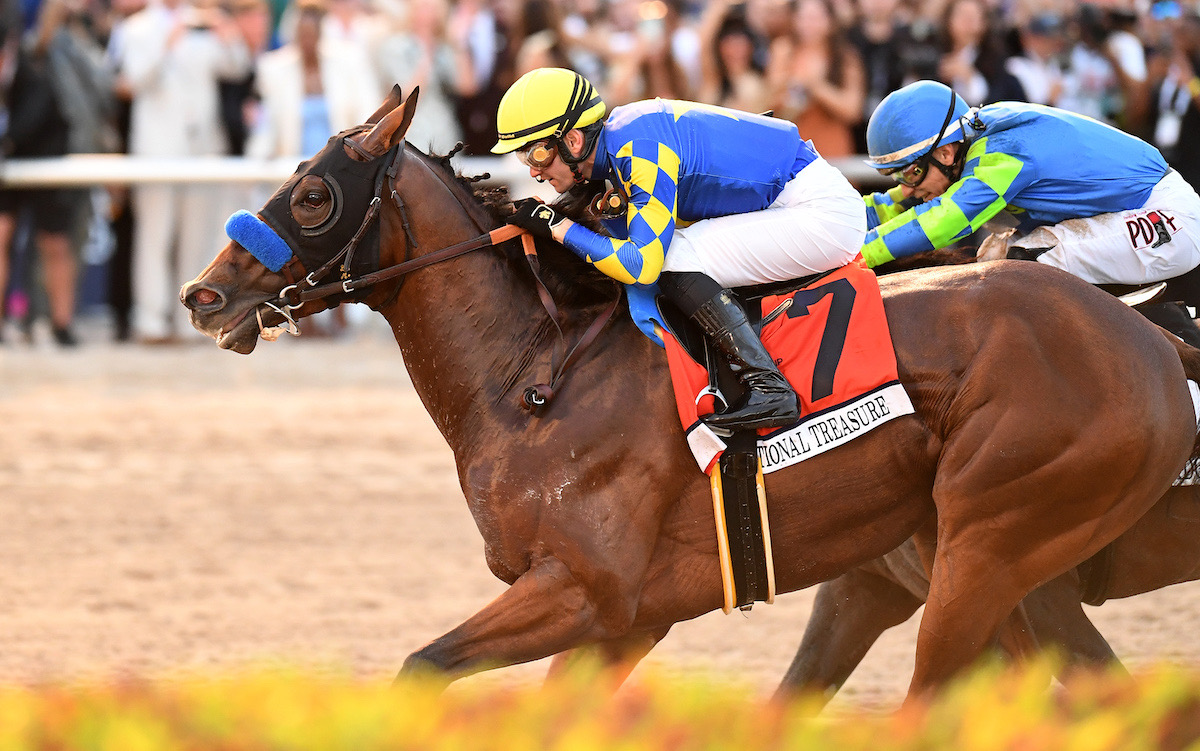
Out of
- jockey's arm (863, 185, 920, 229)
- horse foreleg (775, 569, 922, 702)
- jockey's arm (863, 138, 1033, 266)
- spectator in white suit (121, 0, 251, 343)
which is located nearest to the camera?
jockey's arm (863, 138, 1033, 266)

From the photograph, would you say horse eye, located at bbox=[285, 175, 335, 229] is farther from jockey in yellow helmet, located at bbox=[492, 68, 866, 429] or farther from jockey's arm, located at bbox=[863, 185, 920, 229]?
jockey's arm, located at bbox=[863, 185, 920, 229]

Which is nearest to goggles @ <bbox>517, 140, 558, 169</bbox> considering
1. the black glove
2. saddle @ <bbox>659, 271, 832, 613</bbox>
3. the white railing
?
the black glove

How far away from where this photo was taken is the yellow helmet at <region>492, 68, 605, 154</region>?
4430mm

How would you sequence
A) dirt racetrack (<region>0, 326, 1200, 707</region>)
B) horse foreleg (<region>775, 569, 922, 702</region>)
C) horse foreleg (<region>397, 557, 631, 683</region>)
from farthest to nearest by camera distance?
1. dirt racetrack (<region>0, 326, 1200, 707</region>)
2. horse foreleg (<region>775, 569, 922, 702</region>)
3. horse foreleg (<region>397, 557, 631, 683</region>)

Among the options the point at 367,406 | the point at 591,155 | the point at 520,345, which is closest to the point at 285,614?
the point at 520,345

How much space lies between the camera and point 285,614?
6469 millimetres

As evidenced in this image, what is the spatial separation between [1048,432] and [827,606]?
4.06 feet

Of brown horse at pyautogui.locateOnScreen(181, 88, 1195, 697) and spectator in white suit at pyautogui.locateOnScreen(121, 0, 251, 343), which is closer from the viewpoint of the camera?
brown horse at pyautogui.locateOnScreen(181, 88, 1195, 697)

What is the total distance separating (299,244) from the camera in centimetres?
440

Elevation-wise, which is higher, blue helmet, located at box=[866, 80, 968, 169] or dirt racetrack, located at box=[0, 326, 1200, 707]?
blue helmet, located at box=[866, 80, 968, 169]

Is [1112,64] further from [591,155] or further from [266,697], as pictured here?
[266,697]

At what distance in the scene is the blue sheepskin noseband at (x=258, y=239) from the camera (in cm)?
435

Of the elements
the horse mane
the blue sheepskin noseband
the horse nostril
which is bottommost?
the horse mane

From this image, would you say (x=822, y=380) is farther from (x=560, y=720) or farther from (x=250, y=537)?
(x=250, y=537)
